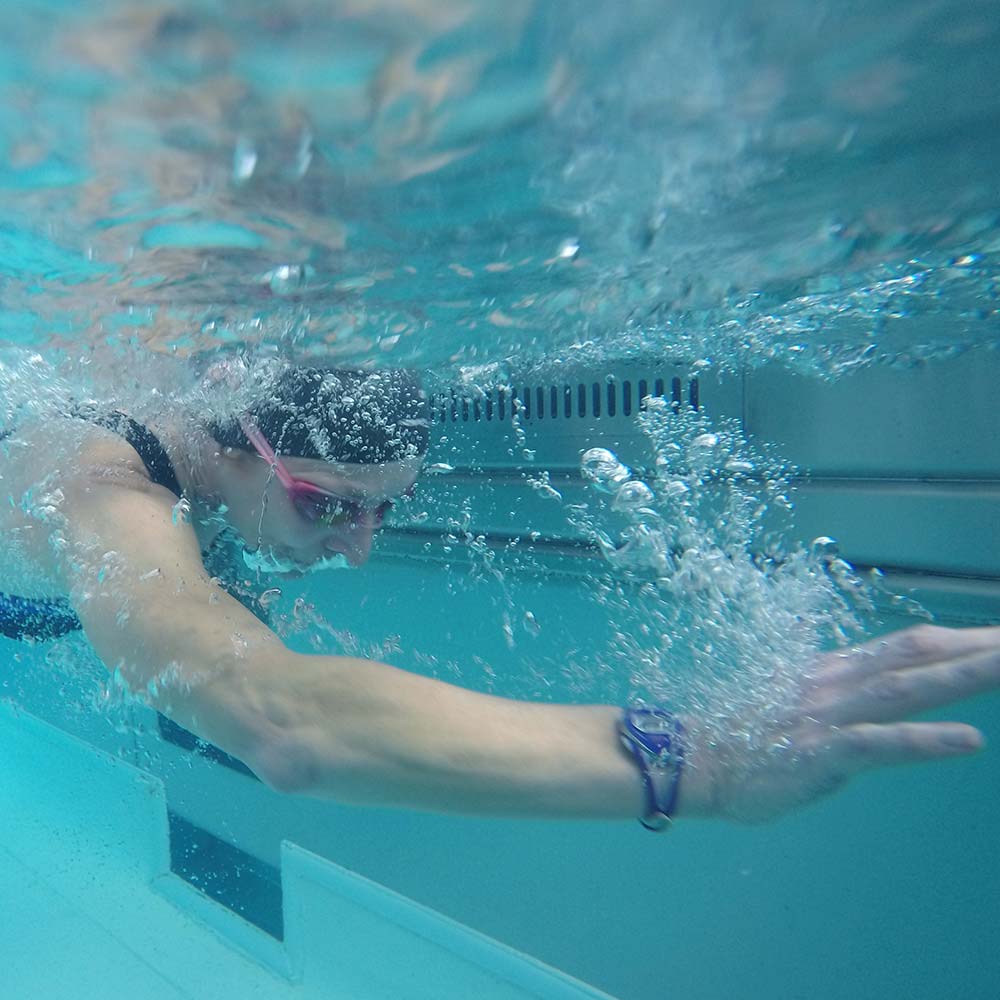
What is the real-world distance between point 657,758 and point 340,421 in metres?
1.65

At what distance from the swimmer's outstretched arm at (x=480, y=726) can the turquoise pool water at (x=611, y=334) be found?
0.16 m

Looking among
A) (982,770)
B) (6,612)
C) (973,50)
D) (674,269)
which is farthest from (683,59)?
(6,612)

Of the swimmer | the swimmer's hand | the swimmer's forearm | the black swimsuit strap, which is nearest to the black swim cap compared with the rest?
the black swimsuit strap

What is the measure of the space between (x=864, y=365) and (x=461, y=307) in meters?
1.54

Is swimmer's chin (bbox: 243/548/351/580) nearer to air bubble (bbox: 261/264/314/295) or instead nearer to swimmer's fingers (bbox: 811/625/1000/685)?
air bubble (bbox: 261/264/314/295)

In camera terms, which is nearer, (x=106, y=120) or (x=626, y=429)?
(x=106, y=120)

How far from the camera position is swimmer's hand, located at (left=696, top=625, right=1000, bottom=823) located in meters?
1.40

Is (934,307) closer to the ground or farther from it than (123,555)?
farther from it

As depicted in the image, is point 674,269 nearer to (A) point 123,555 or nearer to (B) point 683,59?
(B) point 683,59

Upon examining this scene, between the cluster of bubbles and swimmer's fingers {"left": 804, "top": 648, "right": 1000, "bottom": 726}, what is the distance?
33 centimetres

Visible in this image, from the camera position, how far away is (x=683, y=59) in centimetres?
138

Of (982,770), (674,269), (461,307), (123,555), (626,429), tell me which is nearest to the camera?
(123,555)

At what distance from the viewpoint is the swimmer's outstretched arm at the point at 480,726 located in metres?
1.45

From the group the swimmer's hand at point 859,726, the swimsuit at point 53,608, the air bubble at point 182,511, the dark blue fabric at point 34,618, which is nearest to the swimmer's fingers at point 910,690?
the swimmer's hand at point 859,726
